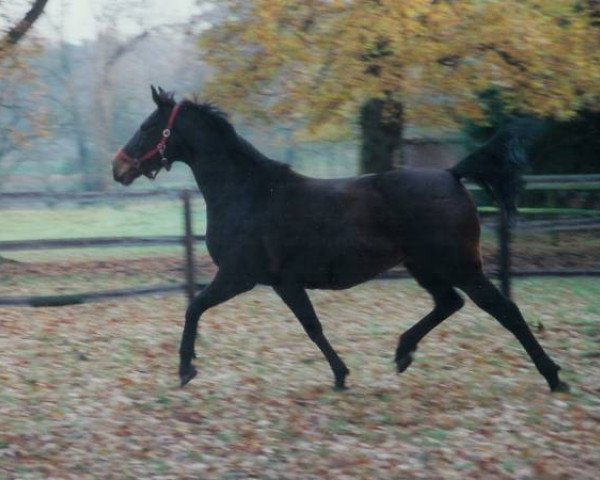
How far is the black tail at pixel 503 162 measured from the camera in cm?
677

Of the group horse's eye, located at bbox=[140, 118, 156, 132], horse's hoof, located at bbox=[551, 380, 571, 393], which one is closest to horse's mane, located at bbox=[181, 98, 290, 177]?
horse's eye, located at bbox=[140, 118, 156, 132]

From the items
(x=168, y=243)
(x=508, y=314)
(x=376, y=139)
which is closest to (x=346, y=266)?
(x=508, y=314)

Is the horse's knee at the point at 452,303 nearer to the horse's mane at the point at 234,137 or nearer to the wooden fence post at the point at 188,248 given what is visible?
the horse's mane at the point at 234,137

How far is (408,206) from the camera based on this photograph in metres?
6.70

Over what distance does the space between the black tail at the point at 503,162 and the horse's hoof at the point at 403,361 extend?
144 cm

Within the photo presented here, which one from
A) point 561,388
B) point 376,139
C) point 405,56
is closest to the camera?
point 561,388

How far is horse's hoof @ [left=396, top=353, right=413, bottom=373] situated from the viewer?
735 cm

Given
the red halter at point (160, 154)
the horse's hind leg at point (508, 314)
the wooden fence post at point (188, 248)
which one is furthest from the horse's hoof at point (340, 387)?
the wooden fence post at point (188, 248)

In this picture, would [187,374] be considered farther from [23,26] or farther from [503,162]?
[23,26]

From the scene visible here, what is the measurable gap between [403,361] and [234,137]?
2195 mm

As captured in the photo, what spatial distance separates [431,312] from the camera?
7223 millimetres

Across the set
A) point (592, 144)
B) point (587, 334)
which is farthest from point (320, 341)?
point (592, 144)

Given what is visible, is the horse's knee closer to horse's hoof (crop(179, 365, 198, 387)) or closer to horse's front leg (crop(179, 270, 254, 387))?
horse's front leg (crop(179, 270, 254, 387))

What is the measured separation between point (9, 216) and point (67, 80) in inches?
195
